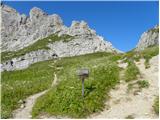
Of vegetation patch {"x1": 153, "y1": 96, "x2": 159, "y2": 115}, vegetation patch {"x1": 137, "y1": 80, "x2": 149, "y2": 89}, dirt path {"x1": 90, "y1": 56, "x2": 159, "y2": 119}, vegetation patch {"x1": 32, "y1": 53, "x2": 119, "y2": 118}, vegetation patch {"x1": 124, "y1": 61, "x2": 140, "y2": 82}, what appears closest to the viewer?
vegetation patch {"x1": 153, "y1": 96, "x2": 159, "y2": 115}

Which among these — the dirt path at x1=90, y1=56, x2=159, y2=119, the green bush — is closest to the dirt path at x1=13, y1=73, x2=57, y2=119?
the dirt path at x1=90, y1=56, x2=159, y2=119

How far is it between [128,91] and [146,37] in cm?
17117

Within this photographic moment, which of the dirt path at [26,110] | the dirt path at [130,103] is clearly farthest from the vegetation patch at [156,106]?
the dirt path at [26,110]

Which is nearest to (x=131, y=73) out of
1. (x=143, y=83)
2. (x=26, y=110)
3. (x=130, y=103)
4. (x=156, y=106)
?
(x=143, y=83)

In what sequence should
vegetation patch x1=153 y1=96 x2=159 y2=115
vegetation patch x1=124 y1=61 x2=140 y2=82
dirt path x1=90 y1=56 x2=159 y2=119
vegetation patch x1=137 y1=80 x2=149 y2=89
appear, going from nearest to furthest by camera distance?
1. vegetation patch x1=153 y1=96 x2=159 y2=115
2. dirt path x1=90 y1=56 x2=159 y2=119
3. vegetation patch x1=137 y1=80 x2=149 y2=89
4. vegetation patch x1=124 y1=61 x2=140 y2=82

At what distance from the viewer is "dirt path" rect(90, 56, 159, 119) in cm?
2442

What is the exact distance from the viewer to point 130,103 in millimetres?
26625

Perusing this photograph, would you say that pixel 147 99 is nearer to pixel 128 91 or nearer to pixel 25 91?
pixel 128 91

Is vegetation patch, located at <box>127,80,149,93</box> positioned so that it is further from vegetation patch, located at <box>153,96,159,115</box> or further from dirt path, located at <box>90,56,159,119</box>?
vegetation patch, located at <box>153,96,159,115</box>

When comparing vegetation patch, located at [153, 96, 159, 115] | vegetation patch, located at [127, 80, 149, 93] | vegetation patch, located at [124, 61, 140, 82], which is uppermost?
vegetation patch, located at [124, 61, 140, 82]

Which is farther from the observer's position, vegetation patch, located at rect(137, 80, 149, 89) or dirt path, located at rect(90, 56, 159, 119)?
vegetation patch, located at rect(137, 80, 149, 89)

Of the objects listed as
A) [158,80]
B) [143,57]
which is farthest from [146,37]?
[158,80]

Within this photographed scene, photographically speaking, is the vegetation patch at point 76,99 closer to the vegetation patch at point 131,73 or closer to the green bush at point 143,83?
the vegetation patch at point 131,73

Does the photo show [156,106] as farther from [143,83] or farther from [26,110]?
[26,110]
